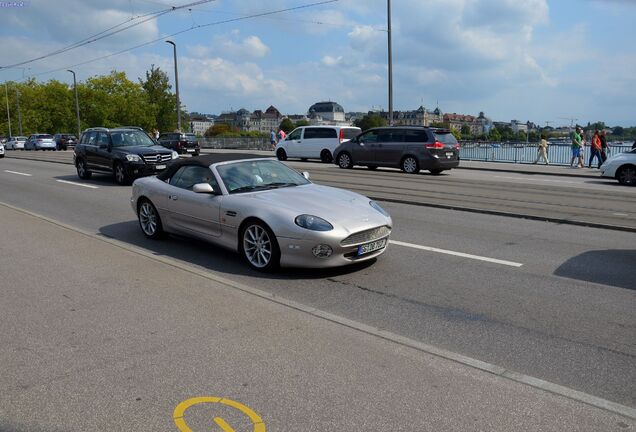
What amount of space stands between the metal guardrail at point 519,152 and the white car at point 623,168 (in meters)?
8.08

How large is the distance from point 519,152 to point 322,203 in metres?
24.1

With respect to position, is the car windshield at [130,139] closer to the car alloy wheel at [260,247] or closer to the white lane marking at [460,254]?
the white lane marking at [460,254]

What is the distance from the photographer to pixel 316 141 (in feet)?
91.0

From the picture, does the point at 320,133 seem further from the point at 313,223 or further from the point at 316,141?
the point at 313,223

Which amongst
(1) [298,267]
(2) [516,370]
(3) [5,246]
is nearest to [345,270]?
(1) [298,267]

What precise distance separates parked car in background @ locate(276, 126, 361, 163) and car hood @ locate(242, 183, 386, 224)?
1957 centimetres

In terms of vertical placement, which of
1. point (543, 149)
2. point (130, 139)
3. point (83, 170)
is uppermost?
point (130, 139)

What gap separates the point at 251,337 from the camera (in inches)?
179

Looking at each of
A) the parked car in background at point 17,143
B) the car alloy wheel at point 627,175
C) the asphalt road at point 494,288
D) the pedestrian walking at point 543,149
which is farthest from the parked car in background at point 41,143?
the car alloy wheel at point 627,175

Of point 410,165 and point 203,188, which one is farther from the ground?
point 203,188

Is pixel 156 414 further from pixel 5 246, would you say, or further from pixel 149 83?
pixel 149 83

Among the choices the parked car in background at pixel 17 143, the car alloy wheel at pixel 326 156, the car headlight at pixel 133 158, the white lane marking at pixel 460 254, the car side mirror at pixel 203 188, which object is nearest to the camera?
the white lane marking at pixel 460 254

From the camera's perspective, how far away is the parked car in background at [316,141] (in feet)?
88.8

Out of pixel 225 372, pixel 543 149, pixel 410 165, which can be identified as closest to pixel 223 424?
pixel 225 372
